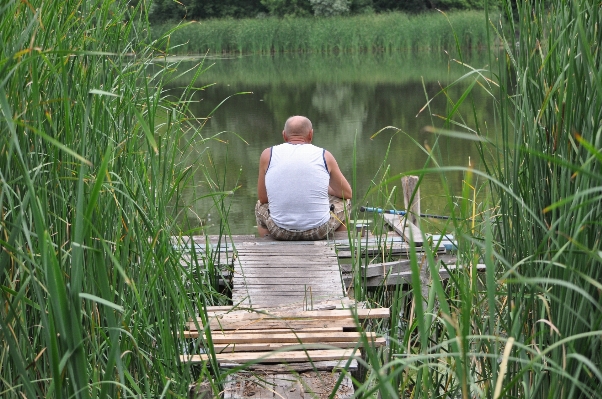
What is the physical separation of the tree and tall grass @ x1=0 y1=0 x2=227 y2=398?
29.7 metres

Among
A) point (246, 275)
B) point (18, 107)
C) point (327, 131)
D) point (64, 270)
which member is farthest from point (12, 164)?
point (327, 131)

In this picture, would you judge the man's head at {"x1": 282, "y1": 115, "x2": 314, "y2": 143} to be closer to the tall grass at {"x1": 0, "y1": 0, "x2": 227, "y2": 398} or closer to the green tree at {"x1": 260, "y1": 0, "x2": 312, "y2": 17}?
the tall grass at {"x1": 0, "y1": 0, "x2": 227, "y2": 398}

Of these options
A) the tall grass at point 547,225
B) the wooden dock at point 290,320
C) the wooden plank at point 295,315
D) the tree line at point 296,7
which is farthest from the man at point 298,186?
the tree line at point 296,7

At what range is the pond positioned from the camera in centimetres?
794

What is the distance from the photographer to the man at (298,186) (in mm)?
4891

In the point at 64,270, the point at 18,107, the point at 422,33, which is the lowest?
the point at 422,33

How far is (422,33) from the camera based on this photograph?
92.7ft

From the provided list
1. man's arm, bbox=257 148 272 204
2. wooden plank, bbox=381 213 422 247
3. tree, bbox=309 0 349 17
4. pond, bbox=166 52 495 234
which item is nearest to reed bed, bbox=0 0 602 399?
pond, bbox=166 52 495 234

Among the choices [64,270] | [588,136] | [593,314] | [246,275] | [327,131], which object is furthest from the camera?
[327,131]

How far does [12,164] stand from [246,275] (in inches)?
87.9

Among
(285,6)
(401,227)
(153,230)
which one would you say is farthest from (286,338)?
(285,6)

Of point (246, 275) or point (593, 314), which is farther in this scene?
point (246, 275)

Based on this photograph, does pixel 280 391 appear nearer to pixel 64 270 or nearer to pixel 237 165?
pixel 64 270

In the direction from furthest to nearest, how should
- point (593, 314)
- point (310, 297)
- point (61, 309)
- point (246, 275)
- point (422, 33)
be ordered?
point (422, 33) → point (246, 275) → point (310, 297) → point (593, 314) → point (61, 309)
